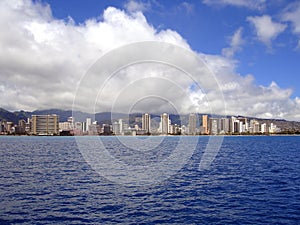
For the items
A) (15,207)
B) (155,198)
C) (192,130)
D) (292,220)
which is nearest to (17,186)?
(15,207)

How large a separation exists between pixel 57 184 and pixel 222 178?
82.5 ft

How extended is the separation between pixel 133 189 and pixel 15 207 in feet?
46.9

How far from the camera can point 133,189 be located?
38969mm

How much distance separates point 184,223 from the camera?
25.4 meters

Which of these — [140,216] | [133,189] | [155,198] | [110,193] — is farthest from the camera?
[133,189]

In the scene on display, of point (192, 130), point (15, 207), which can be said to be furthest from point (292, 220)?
point (192, 130)

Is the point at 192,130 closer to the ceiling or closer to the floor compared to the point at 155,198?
closer to the ceiling

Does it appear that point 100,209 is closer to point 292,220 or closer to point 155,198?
point 155,198

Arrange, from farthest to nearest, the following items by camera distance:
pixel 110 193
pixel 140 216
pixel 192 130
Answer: pixel 192 130 → pixel 110 193 → pixel 140 216

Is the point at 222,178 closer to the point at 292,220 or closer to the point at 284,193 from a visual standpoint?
the point at 284,193

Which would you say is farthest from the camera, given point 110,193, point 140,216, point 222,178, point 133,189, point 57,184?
point 222,178

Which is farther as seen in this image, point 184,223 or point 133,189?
point 133,189

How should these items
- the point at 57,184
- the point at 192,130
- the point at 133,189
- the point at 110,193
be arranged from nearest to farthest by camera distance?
1. the point at 110,193
2. the point at 133,189
3. the point at 57,184
4. the point at 192,130

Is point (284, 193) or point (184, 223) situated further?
point (284, 193)
